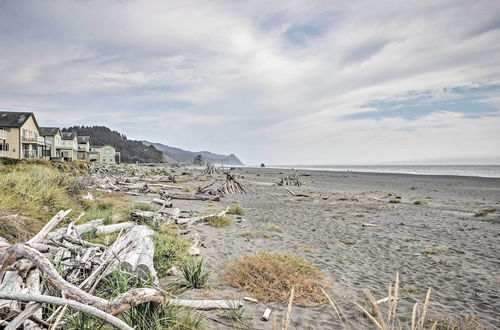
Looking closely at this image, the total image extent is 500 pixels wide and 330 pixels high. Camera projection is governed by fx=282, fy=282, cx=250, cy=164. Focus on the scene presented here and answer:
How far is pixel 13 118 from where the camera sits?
Result: 174 ft

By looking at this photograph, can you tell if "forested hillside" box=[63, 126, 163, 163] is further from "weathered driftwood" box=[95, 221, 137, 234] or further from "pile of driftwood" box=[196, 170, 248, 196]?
"weathered driftwood" box=[95, 221, 137, 234]

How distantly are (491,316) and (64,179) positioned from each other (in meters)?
16.8

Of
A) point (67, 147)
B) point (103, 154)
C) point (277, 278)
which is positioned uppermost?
point (67, 147)

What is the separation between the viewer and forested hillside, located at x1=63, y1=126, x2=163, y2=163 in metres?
150

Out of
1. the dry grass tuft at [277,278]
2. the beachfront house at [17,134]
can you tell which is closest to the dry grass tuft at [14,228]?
the dry grass tuft at [277,278]

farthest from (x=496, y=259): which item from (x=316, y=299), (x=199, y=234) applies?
(x=199, y=234)

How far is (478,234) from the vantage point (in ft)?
37.8

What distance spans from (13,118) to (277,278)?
6615cm

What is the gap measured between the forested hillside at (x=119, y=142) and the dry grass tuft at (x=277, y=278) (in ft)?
481

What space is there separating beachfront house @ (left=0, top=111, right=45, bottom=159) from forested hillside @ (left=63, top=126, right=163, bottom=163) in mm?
86409

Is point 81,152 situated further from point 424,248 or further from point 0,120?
point 424,248

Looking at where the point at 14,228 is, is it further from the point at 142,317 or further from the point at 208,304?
the point at 208,304

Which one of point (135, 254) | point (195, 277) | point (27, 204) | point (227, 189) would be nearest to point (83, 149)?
point (227, 189)

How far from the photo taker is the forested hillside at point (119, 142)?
5906 inches
